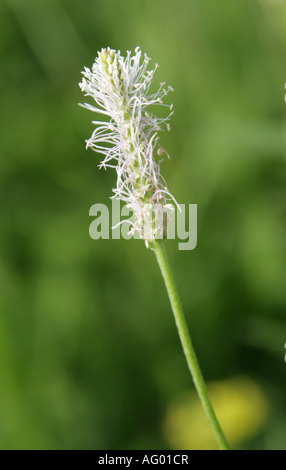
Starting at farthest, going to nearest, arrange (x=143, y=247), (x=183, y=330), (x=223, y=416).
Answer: (x=143, y=247) → (x=223, y=416) → (x=183, y=330)

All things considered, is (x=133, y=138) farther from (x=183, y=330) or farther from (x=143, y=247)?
(x=143, y=247)

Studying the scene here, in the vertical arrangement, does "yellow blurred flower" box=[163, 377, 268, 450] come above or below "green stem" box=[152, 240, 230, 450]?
below

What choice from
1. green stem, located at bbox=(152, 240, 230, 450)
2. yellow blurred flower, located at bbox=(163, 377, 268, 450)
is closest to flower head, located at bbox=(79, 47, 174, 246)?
green stem, located at bbox=(152, 240, 230, 450)

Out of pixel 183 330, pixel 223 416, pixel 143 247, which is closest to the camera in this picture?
pixel 183 330

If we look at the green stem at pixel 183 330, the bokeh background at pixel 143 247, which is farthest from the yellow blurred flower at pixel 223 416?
the green stem at pixel 183 330

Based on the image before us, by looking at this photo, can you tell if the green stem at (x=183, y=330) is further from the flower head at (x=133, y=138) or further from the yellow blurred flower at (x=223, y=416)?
the yellow blurred flower at (x=223, y=416)

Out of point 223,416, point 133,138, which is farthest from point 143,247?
point 133,138

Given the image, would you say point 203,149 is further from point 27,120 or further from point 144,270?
point 27,120

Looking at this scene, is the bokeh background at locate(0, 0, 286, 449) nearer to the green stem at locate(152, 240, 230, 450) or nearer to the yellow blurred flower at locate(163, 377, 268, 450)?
the yellow blurred flower at locate(163, 377, 268, 450)
